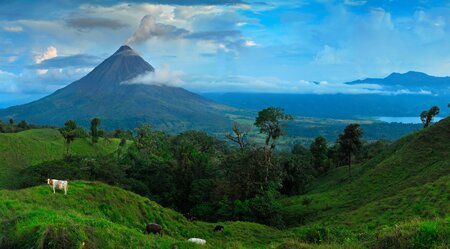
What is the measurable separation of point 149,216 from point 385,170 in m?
29.7

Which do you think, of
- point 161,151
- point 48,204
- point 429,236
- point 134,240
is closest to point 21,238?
point 134,240

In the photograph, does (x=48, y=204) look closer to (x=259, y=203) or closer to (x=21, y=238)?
(x=21, y=238)

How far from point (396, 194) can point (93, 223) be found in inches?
1113

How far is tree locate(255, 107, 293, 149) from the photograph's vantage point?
48625mm

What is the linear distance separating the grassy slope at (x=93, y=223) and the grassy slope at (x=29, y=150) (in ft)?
138

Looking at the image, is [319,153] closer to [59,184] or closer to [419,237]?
[59,184]

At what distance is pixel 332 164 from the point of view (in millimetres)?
72000

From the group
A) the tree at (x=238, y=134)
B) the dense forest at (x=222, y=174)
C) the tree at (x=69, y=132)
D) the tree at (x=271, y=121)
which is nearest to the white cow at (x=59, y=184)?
the dense forest at (x=222, y=174)

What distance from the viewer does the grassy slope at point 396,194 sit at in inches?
1040

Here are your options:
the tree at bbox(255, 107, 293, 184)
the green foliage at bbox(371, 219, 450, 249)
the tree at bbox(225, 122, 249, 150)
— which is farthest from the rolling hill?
the tree at bbox(225, 122, 249, 150)

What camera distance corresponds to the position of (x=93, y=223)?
1309 cm

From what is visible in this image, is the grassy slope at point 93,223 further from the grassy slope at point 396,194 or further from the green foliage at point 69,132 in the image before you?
the green foliage at point 69,132

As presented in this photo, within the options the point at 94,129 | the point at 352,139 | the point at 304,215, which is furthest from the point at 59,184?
the point at 94,129

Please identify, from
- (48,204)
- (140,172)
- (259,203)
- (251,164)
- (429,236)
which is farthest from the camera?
(140,172)
